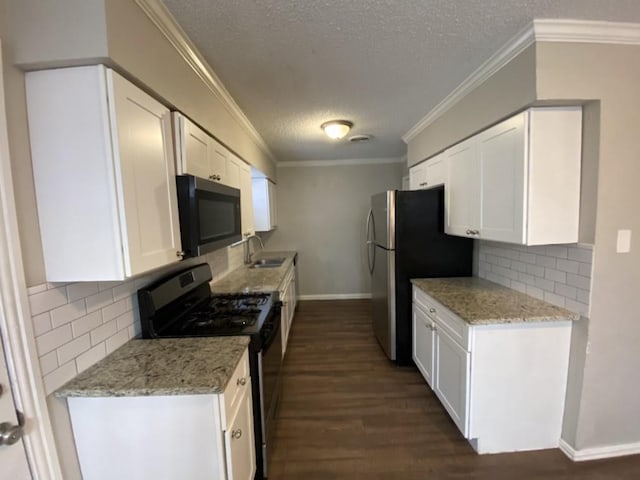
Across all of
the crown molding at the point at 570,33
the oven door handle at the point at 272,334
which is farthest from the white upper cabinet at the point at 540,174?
the oven door handle at the point at 272,334

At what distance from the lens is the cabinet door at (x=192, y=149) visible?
1.53m

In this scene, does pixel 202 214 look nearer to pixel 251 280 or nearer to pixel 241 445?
pixel 241 445

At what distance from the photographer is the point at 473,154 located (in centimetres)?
221

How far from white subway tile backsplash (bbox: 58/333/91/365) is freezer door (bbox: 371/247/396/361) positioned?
2.32 metres

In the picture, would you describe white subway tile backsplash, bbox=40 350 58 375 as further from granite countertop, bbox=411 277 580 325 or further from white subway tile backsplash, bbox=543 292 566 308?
white subway tile backsplash, bbox=543 292 566 308

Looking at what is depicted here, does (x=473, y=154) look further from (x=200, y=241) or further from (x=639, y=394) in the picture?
(x=200, y=241)

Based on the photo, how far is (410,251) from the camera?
9.32 feet

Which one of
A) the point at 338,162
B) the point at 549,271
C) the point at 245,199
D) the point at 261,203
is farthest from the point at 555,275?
the point at 338,162

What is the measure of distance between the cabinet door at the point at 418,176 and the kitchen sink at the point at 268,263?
1931 millimetres

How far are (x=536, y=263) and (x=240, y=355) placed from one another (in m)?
2.03

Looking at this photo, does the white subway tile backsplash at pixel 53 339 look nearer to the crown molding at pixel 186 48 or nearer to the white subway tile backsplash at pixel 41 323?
the white subway tile backsplash at pixel 41 323

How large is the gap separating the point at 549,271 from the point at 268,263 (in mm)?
2991

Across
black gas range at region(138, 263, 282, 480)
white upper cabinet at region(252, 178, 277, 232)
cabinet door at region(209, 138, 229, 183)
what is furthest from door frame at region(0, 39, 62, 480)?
white upper cabinet at region(252, 178, 277, 232)

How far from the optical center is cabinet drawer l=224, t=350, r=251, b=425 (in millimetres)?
1228
